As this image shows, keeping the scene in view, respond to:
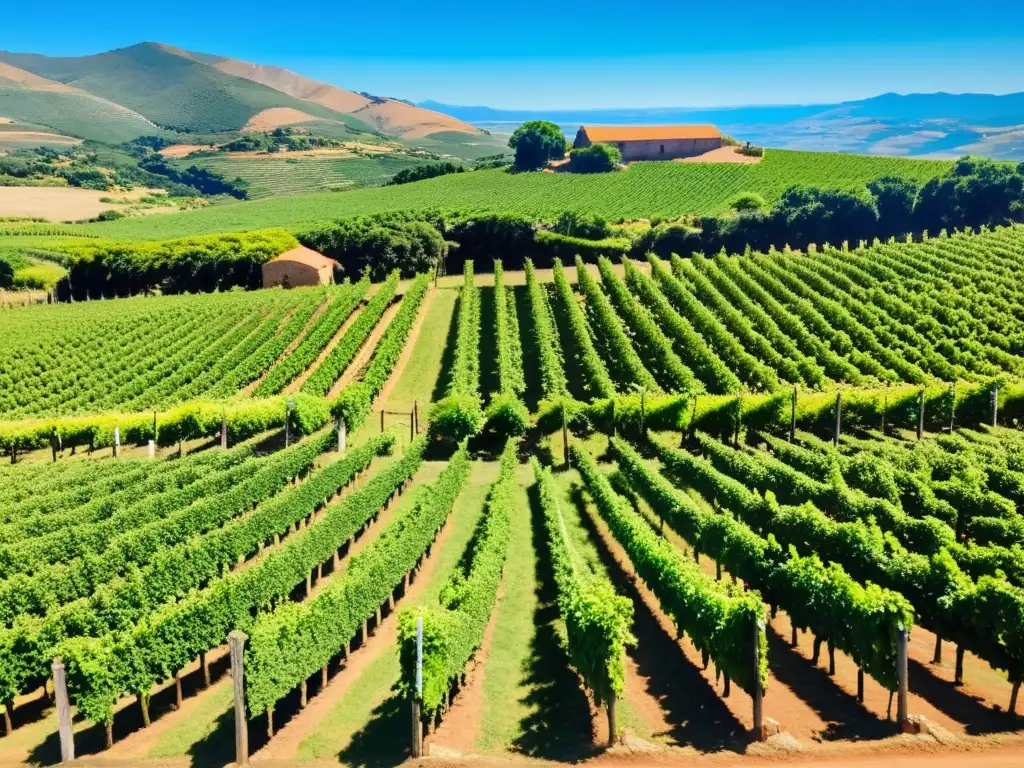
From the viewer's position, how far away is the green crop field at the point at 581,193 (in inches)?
3770

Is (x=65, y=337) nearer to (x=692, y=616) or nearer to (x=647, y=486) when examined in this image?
(x=647, y=486)

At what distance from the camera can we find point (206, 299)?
6381cm

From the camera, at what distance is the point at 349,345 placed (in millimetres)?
49906

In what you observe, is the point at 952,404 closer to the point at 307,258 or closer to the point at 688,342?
the point at 688,342

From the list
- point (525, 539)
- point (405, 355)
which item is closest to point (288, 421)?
point (525, 539)

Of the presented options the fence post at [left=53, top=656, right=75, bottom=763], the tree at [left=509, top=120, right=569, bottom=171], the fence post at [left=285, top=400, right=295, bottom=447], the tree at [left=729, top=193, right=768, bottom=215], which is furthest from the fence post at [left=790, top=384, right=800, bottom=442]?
the tree at [left=509, top=120, right=569, bottom=171]

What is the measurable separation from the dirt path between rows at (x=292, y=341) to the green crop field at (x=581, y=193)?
32.9 m

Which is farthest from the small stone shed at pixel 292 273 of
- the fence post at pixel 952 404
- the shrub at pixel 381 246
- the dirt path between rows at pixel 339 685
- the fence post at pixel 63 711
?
the fence post at pixel 63 711

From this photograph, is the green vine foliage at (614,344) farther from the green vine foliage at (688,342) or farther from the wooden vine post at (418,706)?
the wooden vine post at (418,706)

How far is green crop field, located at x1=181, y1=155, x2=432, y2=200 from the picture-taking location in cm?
16275

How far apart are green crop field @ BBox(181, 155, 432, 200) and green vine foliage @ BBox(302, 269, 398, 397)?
325ft

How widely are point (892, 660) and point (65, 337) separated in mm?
50635

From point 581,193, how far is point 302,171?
296 ft

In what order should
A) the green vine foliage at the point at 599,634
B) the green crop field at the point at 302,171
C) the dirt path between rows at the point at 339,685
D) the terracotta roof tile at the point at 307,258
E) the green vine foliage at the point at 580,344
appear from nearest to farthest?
1. the green vine foliage at the point at 599,634
2. the dirt path between rows at the point at 339,685
3. the green vine foliage at the point at 580,344
4. the terracotta roof tile at the point at 307,258
5. the green crop field at the point at 302,171
